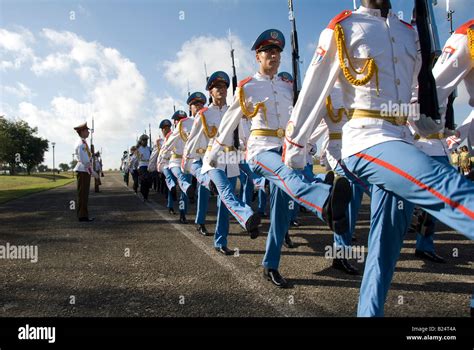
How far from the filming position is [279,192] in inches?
150

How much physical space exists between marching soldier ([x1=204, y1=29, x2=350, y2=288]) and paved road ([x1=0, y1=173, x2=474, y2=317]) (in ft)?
1.61

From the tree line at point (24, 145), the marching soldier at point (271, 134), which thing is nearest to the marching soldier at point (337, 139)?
the marching soldier at point (271, 134)

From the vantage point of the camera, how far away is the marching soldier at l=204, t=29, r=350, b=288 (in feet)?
11.9

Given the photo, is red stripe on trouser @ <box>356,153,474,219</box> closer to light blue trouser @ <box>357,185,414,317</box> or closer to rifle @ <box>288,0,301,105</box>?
light blue trouser @ <box>357,185,414,317</box>

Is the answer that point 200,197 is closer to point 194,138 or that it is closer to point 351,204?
point 194,138

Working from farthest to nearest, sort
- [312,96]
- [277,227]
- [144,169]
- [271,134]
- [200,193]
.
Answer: [144,169] < [200,193] < [271,134] < [277,227] < [312,96]

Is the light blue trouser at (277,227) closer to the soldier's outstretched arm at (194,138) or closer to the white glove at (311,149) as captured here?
the white glove at (311,149)

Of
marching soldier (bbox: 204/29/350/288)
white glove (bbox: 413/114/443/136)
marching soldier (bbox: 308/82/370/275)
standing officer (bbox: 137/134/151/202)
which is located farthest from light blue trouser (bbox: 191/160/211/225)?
standing officer (bbox: 137/134/151/202)

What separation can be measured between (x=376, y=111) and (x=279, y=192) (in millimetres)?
1605

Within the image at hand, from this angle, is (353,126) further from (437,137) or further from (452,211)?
(437,137)

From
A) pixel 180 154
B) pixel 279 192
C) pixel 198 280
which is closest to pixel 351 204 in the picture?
pixel 279 192

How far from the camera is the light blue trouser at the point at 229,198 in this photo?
4.43 m
